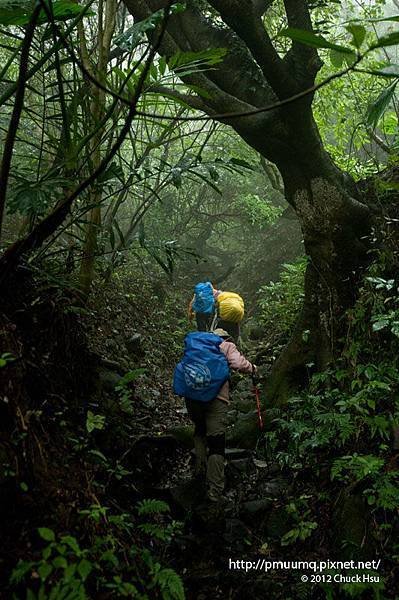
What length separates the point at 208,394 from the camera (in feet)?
13.8

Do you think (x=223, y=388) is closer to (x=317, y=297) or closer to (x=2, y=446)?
(x=317, y=297)

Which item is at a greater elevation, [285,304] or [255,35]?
[255,35]

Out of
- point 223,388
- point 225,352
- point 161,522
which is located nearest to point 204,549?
point 161,522

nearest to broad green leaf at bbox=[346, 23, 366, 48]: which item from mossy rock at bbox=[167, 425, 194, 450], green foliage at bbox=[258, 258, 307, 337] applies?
mossy rock at bbox=[167, 425, 194, 450]

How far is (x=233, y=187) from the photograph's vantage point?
1636cm

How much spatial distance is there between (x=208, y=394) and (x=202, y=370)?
23 centimetres

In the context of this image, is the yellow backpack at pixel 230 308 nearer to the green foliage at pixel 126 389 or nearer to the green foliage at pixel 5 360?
the green foliage at pixel 126 389

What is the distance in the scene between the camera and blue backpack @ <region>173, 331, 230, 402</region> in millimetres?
4184

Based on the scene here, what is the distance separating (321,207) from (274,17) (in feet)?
17.6

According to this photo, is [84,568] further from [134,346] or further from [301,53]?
[134,346]

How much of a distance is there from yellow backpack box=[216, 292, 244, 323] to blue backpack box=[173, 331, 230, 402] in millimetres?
2732

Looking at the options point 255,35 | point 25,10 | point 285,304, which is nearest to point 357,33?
point 25,10

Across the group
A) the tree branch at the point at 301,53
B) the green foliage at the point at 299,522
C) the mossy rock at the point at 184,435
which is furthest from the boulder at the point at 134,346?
the tree branch at the point at 301,53

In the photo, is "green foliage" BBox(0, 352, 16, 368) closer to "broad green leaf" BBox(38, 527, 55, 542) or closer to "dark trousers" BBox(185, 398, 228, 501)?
"broad green leaf" BBox(38, 527, 55, 542)
